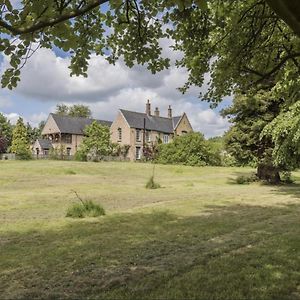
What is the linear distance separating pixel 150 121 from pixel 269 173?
48382 mm

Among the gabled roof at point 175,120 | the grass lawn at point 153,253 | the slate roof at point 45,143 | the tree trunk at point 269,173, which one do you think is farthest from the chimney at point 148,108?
the grass lawn at point 153,253

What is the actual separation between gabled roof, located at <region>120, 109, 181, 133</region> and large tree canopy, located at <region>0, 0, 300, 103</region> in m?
62.4

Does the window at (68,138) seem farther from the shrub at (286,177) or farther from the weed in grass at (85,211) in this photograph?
the weed in grass at (85,211)

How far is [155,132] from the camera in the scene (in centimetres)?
7544

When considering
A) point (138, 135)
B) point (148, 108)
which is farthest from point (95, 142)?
point (148, 108)

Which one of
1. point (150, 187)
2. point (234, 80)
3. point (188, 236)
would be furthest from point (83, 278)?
point (150, 187)

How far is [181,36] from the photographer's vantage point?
816 centimetres

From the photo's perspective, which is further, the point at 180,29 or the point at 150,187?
the point at 150,187

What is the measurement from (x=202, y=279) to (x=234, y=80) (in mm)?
4871

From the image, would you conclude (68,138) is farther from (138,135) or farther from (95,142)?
(95,142)

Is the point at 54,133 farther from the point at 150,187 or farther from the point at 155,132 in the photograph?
the point at 150,187

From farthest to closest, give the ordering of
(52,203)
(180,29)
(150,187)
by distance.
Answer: (150,187), (52,203), (180,29)

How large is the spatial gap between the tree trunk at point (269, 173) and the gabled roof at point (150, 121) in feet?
144

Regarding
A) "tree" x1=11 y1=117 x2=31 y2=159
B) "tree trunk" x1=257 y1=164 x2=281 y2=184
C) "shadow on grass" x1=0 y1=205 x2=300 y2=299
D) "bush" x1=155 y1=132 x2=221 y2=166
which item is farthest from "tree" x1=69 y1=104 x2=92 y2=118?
"shadow on grass" x1=0 y1=205 x2=300 y2=299
